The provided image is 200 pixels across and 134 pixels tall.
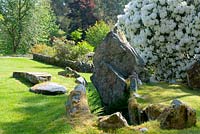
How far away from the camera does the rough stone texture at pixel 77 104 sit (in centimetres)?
672

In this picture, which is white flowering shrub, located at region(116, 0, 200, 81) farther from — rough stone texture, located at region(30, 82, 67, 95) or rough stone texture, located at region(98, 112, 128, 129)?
rough stone texture, located at region(98, 112, 128, 129)

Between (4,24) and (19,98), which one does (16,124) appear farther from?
(4,24)

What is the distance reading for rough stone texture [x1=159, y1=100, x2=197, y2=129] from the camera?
5879 mm

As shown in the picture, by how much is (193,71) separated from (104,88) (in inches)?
107

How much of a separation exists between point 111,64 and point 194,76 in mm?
2403

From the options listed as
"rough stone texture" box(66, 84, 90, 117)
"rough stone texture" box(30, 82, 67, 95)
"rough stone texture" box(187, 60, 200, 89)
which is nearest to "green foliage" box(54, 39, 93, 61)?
"rough stone texture" box(30, 82, 67, 95)

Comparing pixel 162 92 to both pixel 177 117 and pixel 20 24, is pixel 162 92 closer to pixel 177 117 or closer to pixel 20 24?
pixel 177 117

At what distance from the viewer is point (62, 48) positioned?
68.0 feet

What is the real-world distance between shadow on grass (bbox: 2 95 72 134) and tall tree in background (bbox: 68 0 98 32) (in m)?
37.7

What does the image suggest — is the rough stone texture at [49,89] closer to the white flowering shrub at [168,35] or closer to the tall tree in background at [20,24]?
the white flowering shrub at [168,35]

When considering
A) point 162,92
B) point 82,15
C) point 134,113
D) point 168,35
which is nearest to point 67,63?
point 168,35

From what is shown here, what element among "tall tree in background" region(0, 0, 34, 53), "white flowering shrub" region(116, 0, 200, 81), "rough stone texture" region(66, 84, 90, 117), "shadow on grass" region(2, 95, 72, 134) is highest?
"tall tree in background" region(0, 0, 34, 53)

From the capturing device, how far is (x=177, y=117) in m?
5.95

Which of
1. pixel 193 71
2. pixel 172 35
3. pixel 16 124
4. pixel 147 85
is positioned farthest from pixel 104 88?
pixel 172 35
